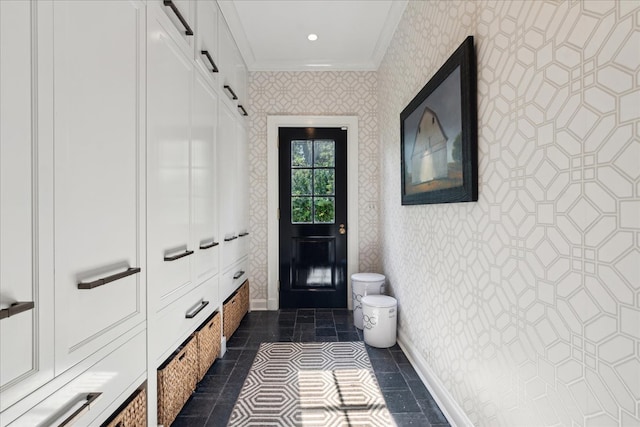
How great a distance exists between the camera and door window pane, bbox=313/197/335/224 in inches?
140

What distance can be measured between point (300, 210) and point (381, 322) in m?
1.57

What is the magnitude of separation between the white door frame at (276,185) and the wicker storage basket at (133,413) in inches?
87.6

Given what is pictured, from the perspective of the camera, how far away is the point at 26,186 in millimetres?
785

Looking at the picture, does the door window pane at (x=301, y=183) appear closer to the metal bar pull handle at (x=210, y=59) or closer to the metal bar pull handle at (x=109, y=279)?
the metal bar pull handle at (x=210, y=59)

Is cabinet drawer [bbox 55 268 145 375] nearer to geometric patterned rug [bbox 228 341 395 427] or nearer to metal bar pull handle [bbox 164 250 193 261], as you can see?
metal bar pull handle [bbox 164 250 193 261]

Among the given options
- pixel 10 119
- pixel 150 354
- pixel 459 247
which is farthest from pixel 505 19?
pixel 150 354

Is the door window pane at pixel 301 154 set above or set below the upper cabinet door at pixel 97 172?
above

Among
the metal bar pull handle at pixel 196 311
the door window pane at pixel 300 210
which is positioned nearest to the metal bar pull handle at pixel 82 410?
the metal bar pull handle at pixel 196 311

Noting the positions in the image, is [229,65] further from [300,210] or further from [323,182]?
[300,210]

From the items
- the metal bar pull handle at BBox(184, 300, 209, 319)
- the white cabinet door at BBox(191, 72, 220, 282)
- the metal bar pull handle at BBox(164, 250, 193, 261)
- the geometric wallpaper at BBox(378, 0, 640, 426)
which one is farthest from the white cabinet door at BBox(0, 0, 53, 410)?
the geometric wallpaper at BBox(378, 0, 640, 426)

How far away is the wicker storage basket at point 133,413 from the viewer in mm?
1123

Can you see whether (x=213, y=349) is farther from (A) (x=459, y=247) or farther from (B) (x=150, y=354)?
(A) (x=459, y=247)

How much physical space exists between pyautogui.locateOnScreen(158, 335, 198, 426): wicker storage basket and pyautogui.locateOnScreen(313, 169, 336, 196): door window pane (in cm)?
210

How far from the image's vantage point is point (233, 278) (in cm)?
281
